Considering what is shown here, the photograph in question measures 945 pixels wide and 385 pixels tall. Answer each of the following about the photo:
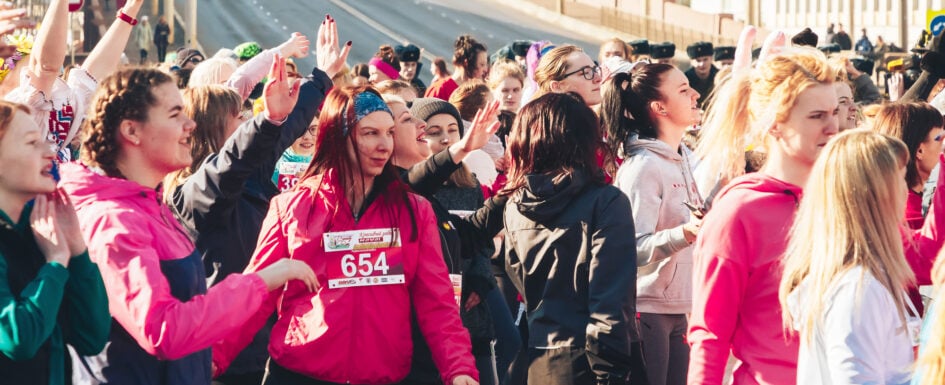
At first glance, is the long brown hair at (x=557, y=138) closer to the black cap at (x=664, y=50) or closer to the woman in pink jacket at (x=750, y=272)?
the woman in pink jacket at (x=750, y=272)

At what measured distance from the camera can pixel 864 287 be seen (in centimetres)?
355

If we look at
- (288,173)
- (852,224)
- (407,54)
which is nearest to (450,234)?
(288,173)

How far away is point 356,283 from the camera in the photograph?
4.50 meters

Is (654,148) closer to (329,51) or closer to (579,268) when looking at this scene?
(579,268)

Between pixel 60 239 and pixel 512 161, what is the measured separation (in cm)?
226

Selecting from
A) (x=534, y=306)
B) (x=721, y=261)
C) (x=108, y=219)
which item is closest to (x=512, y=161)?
(x=534, y=306)

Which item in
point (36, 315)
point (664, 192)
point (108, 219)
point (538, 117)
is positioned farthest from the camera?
point (664, 192)

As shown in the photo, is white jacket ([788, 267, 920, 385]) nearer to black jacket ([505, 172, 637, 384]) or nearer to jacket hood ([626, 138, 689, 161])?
black jacket ([505, 172, 637, 384])

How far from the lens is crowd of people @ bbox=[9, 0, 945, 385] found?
3.62 meters

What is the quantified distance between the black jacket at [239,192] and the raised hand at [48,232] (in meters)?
0.98

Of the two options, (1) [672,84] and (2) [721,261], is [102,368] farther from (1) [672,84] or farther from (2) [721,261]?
(1) [672,84]

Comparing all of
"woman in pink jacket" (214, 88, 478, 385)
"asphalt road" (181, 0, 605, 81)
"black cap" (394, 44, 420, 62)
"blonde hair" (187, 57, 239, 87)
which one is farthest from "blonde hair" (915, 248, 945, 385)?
"asphalt road" (181, 0, 605, 81)

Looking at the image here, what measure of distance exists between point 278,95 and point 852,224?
1.93 meters

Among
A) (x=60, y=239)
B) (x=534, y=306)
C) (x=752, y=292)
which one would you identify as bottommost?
(x=534, y=306)
